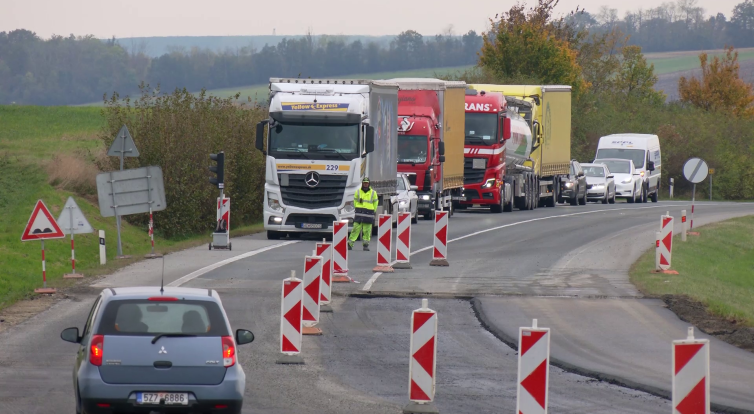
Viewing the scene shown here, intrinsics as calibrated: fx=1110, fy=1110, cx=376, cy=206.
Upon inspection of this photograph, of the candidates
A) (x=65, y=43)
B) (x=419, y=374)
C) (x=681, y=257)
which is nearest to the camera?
(x=419, y=374)

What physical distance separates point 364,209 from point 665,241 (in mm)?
6920

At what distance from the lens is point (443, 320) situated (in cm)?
1580

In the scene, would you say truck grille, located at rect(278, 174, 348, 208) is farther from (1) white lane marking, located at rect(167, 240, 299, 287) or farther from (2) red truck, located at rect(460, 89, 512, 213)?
(2) red truck, located at rect(460, 89, 512, 213)

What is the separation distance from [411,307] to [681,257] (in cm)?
1084

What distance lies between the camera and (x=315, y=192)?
27.2 meters

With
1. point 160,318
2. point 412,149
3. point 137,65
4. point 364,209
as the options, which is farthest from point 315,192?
point 137,65

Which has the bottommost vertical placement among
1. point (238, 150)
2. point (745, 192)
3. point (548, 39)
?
point (745, 192)

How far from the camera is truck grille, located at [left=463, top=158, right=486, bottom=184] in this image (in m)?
38.3

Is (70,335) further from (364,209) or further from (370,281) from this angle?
(364,209)

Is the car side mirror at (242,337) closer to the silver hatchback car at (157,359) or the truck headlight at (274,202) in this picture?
the silver hatchback car at (157,359)

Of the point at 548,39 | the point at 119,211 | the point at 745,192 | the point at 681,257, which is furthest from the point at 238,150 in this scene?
the point at 745,192

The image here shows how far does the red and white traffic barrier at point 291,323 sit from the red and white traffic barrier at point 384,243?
331 inches

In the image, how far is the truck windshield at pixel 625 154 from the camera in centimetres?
5491

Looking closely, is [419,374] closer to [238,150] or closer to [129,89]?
[238,150]
